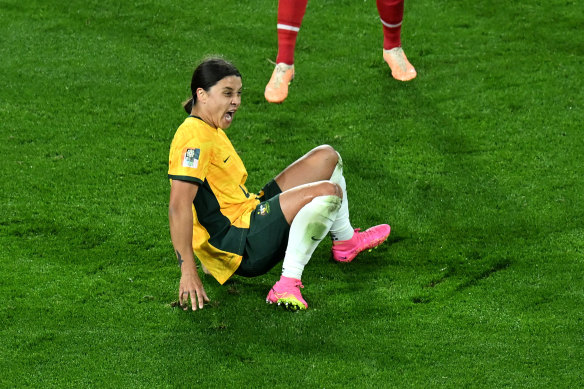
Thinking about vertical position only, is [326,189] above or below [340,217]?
above

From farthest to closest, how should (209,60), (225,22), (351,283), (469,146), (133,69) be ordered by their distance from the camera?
(225,22), (133,69), (469,146), (351,283), (209,60)

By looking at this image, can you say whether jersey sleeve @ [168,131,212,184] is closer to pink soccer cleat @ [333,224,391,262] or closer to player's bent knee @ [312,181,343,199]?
player's bent knee @ [312,181,343,199]

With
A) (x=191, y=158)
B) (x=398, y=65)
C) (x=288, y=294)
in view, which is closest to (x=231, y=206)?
(x=191, y=158)

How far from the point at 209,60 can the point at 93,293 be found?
1295 mm

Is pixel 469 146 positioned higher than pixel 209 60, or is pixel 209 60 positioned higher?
pixel 209 60

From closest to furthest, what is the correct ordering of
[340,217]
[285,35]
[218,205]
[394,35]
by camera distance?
[218,205] < [340,217] < [285,35] < [394,35]

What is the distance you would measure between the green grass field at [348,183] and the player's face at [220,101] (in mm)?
880

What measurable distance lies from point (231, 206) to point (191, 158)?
15.0 inches

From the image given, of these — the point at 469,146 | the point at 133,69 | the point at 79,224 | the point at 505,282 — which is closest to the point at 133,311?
the point at 79,224

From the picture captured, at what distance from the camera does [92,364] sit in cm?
421

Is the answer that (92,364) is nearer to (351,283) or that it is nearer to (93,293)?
(93,293)

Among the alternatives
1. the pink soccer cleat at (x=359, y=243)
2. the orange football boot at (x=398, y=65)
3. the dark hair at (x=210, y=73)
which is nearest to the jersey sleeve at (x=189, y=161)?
the dark hair at (x=210, y=73)

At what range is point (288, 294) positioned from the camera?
465cm

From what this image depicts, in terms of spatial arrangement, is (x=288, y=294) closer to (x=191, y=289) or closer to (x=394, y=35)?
(x=191, y=289)
